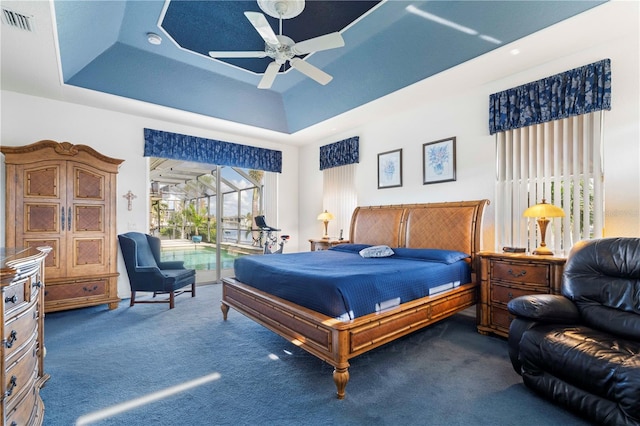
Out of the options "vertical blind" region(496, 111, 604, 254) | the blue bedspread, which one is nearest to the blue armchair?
the blue bedspread

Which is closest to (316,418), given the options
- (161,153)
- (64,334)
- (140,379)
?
(140,379)

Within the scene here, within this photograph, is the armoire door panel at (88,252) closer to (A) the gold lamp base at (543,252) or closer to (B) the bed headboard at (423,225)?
(B) the bed headboard at (423,225)

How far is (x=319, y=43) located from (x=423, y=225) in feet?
9.08

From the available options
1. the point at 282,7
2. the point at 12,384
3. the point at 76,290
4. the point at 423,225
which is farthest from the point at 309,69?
the point at 76,290

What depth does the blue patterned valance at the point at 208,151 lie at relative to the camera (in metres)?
5.10

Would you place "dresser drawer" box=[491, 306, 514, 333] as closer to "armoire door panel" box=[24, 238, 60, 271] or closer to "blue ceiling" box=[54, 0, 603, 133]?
"blue ceiling" box=[54, 0, 603, 133]

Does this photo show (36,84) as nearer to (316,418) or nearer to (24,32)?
(24,32)

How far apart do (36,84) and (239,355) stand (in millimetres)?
4293

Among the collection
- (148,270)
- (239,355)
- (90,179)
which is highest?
(90,179)

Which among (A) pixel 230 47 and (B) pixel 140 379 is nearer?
(B) pixel 140 379

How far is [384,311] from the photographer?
254 centimetres

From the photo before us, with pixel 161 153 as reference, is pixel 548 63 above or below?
above

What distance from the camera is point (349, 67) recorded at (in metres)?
4.16

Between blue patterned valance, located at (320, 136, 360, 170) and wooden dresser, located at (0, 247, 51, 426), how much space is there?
4.66m
